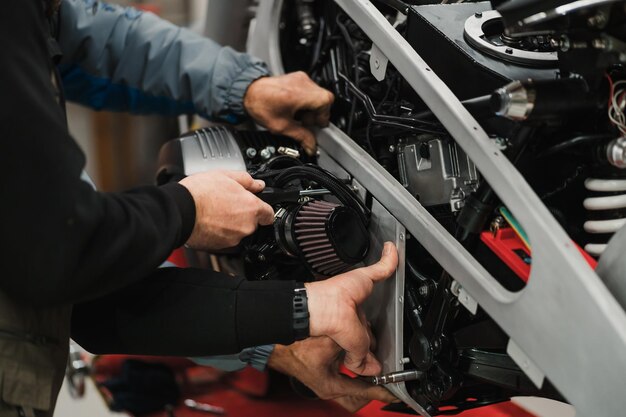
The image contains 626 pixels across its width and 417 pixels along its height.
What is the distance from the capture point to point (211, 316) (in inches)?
37.7

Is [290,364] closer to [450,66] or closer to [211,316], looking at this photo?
[211,316]

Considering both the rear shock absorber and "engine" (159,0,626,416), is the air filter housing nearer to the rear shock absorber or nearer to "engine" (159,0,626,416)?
"engine" (159,0,626,416)

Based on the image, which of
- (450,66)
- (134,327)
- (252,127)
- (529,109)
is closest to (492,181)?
(529,109)

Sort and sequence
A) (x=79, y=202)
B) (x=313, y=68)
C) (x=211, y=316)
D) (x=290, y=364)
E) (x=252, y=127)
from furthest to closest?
1. (x=252, y=127)
2. (x=313, y=68)
3. (x=290, y=364)
4. (x=211, y=316)
5. (x=79, y=202)

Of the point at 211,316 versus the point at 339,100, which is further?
the point at 339,100

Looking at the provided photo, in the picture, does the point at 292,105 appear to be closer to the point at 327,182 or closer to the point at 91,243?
the point at 327,182

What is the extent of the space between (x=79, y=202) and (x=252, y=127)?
0.76m

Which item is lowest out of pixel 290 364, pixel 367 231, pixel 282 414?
pixel 282 414

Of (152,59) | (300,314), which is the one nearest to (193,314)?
(300,314)

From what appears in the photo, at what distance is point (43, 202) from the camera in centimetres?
76

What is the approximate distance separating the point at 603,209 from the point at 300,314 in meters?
0.42

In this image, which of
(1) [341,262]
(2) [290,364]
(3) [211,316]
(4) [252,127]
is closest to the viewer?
(3) [211,316]

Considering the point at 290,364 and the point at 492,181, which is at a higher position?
the point at 492,181

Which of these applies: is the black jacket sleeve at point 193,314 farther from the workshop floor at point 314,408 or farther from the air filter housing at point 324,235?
the workshop floor at point 314,408
